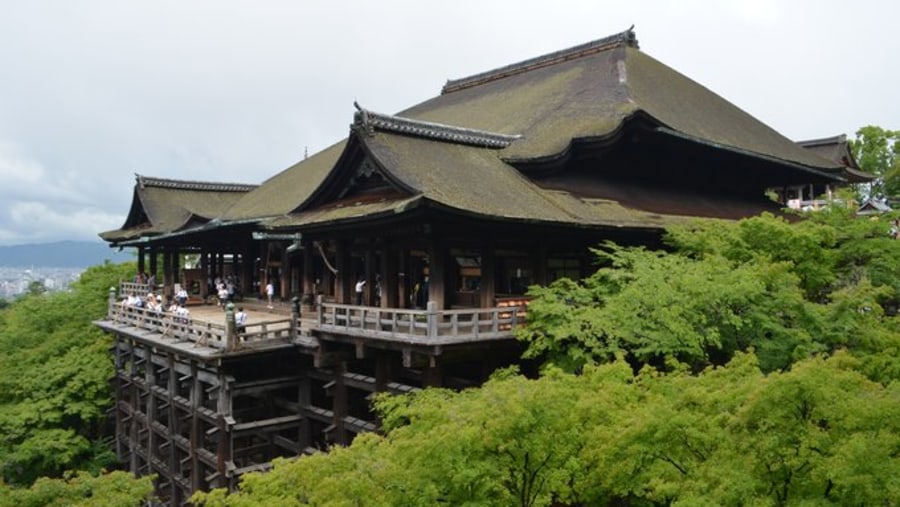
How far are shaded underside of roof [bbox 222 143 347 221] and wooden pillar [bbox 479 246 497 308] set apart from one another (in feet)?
40.8

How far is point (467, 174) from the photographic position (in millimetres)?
18609

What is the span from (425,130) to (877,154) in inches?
1549

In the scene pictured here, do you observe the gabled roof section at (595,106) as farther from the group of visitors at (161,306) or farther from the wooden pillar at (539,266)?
the group of visitors at (161,306)

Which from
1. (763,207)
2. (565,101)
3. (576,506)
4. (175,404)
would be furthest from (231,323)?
(763,207)

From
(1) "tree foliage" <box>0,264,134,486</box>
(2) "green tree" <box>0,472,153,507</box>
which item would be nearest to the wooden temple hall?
(1) "tree foliage" <box>0,264,134,486</box>

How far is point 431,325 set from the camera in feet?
49.1

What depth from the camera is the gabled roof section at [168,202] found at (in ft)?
118

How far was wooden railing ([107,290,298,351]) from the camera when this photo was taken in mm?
19297

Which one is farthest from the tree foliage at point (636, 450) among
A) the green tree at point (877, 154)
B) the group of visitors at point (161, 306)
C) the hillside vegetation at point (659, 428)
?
the green tree at point (877, 154)

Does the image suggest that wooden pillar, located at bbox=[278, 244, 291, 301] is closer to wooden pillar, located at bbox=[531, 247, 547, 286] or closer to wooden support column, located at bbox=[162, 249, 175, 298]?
wooden support column, located at bbox=[162, 249, 175, 298]

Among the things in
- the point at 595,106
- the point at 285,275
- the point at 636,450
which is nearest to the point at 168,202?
the point at 285,275

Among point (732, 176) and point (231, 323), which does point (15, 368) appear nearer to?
point (231, 323)

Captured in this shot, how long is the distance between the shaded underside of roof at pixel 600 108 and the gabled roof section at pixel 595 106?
0.04m

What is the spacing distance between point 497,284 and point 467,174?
3339 millimetres
